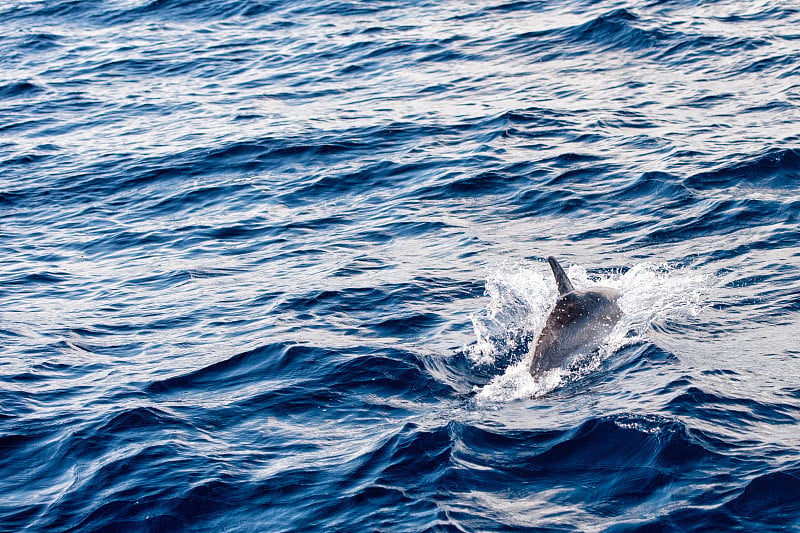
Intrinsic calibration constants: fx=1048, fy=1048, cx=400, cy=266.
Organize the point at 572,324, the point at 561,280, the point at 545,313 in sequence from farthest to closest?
the point at 545,313, the point at 561,280, the point at 572,324

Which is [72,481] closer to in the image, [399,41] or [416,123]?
[416,123]

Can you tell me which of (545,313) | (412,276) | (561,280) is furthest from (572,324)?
(412,276)

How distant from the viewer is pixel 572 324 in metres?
12.6

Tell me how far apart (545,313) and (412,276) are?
248 centimetres

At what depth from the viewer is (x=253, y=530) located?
31.8ft

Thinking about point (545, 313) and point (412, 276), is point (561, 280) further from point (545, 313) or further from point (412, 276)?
point (412, 276)

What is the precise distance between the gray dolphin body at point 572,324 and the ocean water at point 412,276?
0.58 ft

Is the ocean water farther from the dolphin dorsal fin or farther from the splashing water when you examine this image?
the dolphin dorsal fin

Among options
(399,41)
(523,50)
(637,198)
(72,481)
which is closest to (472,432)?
(72,481)

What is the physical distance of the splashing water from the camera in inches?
472

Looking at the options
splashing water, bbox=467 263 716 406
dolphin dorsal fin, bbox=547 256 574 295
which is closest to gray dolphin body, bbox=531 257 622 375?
dolphin dorsal fin, bbox=547 256 574 295

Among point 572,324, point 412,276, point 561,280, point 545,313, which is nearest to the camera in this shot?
point 572,324

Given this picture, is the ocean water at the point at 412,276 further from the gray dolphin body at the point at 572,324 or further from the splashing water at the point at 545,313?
the gray dolphin body at the point at 572,324

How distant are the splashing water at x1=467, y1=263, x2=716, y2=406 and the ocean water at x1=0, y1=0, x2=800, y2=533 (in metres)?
0.05
